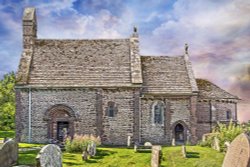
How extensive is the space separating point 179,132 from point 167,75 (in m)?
6.43

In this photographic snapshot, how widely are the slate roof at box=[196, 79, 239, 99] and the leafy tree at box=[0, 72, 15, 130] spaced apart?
102 ft

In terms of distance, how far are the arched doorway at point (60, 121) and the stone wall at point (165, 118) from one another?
7.27 meters

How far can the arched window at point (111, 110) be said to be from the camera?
44.3m

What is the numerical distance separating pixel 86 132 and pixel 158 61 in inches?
470

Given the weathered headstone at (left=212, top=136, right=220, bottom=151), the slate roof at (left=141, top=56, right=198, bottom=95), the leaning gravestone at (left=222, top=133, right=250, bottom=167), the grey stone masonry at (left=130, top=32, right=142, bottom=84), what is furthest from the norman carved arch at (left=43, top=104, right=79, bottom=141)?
the leaning gravestone at (left=222, top=133, right=250, bottom=167)

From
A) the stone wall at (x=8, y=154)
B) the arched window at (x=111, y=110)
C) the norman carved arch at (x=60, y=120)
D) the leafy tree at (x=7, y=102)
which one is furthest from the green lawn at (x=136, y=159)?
the leafy tree at (x=7, y=102)

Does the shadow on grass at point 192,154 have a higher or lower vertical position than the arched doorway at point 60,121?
lower

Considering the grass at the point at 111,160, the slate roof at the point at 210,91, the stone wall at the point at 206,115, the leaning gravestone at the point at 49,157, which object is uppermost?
the slate roof at the point at 210,91

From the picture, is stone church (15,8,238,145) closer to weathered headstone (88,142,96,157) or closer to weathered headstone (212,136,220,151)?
weathered headstone (212,136,220,151)

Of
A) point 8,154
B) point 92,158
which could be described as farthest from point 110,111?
point 8,154

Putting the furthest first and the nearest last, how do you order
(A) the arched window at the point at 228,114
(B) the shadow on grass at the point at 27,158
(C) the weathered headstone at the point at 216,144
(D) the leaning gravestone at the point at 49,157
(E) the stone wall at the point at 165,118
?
(A) the arched window at the point at 228,114
(E) the stone wall at the point at 165,118
(C) the weathered headstone at the point at 216,144
(B) the shadow on grass at the point at 27,158
(D) the leaning gravestone at the point at 49,157

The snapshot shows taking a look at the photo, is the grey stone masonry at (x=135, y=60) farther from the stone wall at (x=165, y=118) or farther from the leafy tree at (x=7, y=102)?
the leafy tree at (x=7, y=102)

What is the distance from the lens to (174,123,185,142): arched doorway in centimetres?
4538

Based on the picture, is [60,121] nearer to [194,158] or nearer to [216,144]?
[216,144]
